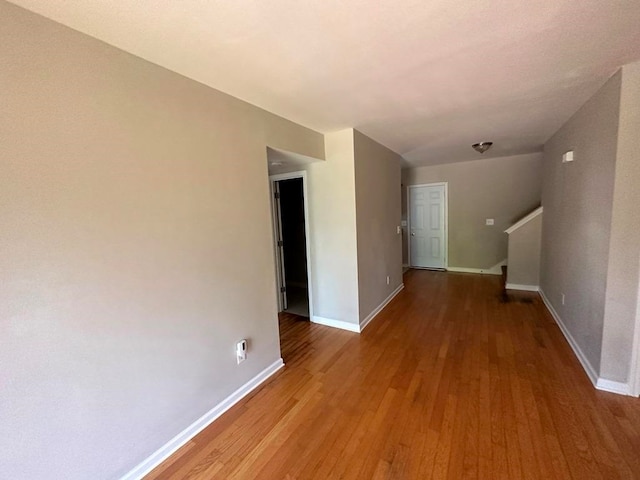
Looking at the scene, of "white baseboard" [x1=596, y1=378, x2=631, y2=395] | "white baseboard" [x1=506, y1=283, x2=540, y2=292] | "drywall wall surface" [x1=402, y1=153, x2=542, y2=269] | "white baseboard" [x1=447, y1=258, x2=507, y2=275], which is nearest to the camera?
"white baseboard" [x1=596, y1=378, x2=631, y2=395]

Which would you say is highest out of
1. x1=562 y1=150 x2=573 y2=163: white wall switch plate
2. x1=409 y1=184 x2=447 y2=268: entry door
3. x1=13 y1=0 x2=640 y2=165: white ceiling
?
x1=13 y1=0 x2=640 y2=165: white ceiling

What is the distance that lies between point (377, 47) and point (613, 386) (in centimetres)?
301

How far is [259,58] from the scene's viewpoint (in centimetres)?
165

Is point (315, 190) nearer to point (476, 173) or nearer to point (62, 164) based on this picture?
point (62, 164)

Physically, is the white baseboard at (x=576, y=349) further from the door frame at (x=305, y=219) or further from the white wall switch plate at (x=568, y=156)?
the door frame at (x=305, y=219)

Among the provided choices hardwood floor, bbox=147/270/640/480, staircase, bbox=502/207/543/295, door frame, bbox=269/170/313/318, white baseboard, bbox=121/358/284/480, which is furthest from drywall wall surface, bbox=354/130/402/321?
staircase, bbox=502/207/543/295

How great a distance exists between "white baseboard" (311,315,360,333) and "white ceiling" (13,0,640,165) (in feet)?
8.07

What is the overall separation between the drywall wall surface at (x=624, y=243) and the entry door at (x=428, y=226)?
4.25m

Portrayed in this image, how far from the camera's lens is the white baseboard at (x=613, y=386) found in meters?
2.08

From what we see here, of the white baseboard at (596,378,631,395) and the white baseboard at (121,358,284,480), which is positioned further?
the white baseboard at (596,378,631,395)

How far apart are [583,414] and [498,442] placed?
0.74m

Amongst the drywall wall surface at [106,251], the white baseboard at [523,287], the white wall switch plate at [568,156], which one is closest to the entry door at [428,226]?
the white baseboard at [523,287]

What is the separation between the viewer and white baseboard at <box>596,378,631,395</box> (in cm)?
208

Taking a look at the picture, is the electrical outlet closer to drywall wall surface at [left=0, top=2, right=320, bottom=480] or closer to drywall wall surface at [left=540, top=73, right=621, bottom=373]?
drywall wall surface at [left=0, top=2, right=320, bottom=480]
